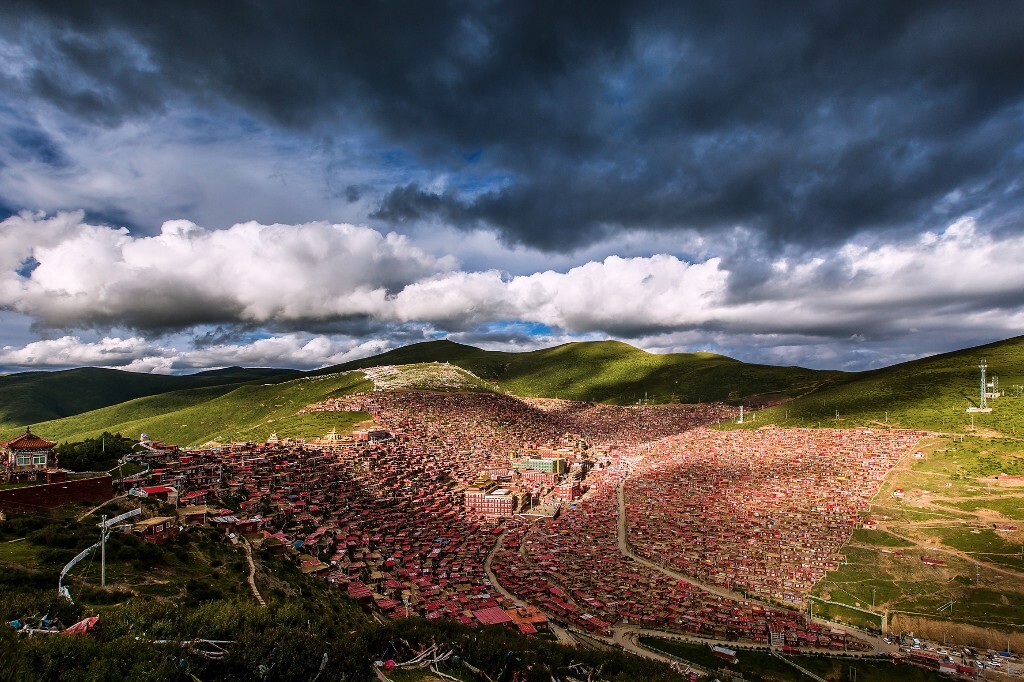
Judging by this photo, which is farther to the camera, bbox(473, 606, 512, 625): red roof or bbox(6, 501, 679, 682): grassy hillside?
bbox(473, 606, 512, 625): red roof

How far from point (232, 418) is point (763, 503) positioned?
12314 centimetres

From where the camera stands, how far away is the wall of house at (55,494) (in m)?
27.8

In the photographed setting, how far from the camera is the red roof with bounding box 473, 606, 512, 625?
124 ft

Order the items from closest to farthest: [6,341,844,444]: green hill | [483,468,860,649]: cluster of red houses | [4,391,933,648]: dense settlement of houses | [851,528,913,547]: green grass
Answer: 1. [483,468,860,649]: cluster of red houses
2. [4,391,933,648]: dense settlement of houses
3. [851,528,913,547]: green grass
4. [6,341,844,444]: green hill

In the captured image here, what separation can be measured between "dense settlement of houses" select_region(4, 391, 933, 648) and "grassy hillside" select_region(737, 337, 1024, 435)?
31.0 feet

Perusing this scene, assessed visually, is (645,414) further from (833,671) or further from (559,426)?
(833,671)

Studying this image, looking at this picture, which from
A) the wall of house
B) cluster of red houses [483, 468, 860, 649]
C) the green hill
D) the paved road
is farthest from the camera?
the green hill

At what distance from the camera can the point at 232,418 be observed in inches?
4980

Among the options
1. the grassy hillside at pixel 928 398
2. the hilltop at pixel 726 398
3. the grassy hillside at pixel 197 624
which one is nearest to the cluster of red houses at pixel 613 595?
the grassy hillside at pixel 197 624

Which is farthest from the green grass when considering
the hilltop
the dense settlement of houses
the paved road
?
the hilltop

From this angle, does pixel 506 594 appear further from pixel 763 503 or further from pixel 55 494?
pixel 763 503

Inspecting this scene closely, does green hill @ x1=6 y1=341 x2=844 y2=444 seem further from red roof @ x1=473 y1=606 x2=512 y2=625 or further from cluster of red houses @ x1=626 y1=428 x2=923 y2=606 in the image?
red roof @ x1=473 y1=606 x2=512 y2=625

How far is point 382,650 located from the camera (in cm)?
2130

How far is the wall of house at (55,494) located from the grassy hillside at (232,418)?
57.6 metres
